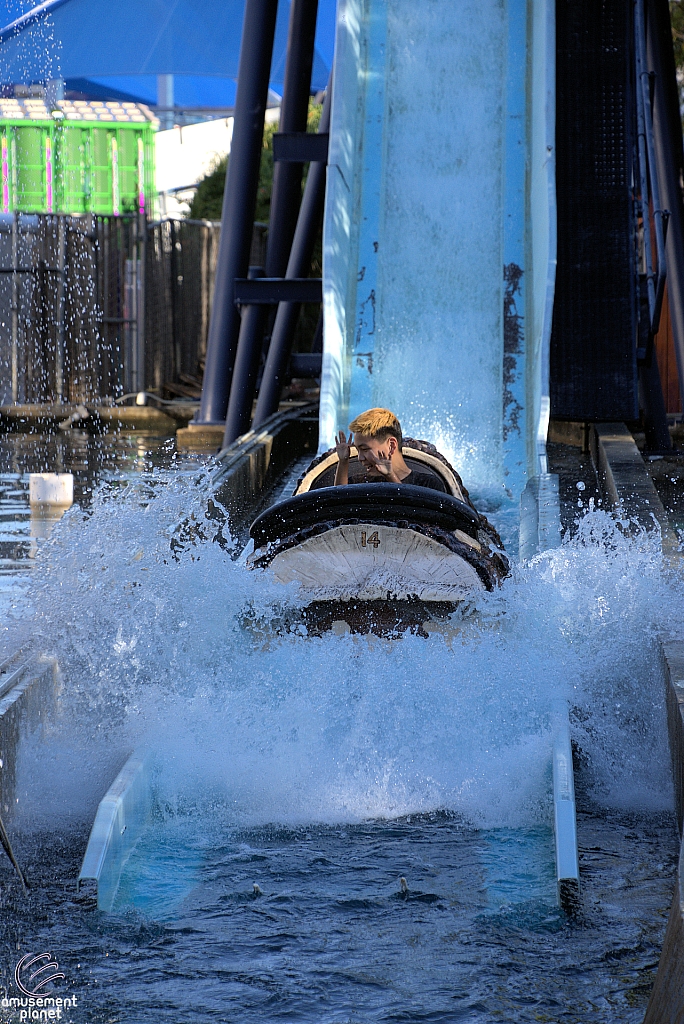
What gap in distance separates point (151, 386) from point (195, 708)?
937cm

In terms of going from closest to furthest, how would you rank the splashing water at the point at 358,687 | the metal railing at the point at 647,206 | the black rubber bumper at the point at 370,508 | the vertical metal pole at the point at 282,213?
the splashing water at the point at 358,687 < the black rubber bumper at the point at 370,508 < the metal railing at the point at 647,206 < the vertical metal pole at the point at 282,213

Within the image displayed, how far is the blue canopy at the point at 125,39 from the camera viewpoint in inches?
734

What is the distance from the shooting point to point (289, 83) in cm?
906

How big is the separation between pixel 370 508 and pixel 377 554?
154mm

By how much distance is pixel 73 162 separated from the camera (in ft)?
62.5

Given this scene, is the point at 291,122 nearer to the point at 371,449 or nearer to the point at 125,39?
the point at 371,449

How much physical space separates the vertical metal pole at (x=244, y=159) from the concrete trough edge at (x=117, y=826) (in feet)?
18.3

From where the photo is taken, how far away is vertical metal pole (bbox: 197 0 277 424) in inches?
329

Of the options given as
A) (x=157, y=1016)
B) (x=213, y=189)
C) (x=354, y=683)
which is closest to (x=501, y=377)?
(x=354, y=683)

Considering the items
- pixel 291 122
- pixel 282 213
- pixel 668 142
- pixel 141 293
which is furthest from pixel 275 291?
pixel 141 293

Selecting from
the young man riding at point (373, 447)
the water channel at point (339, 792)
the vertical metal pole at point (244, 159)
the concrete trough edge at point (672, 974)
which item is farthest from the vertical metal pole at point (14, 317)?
the concrete trough edge at point (672, 974)

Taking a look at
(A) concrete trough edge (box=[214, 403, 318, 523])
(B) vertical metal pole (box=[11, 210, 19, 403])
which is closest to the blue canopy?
(B) vertical metal pole (box=[11, 210, 19, 403])

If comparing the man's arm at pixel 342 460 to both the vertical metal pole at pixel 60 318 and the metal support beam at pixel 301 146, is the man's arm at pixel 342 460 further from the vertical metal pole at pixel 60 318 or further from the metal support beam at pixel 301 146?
the vertical metal pole at pixel 60 318

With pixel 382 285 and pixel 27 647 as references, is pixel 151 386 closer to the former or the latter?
pixel 382 285
